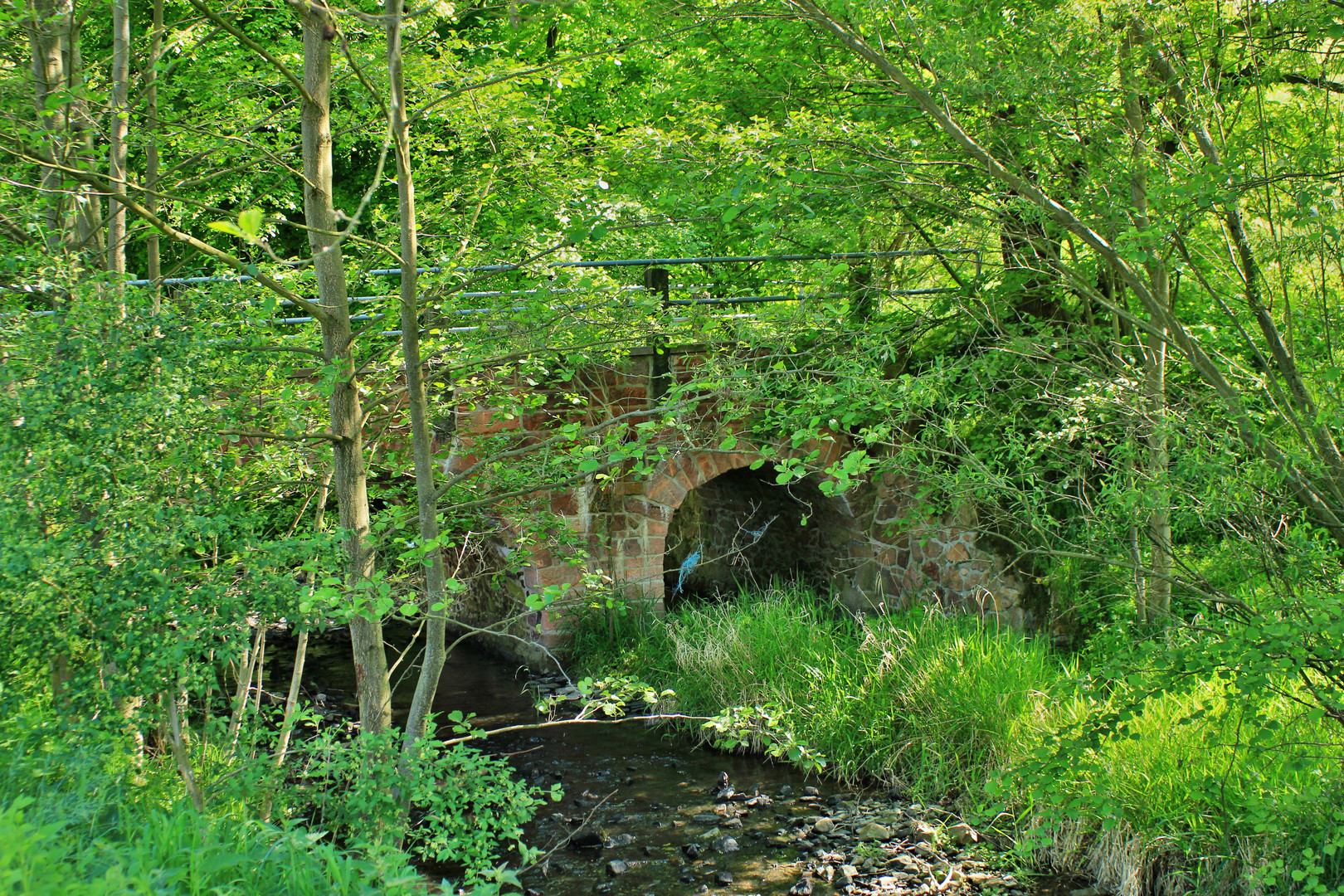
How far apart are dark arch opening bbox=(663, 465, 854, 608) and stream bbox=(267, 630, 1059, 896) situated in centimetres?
279

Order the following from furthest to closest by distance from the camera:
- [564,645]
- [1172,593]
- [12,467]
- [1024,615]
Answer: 1. [564,645]
2. [1024,615]
3. [1172,593]
4. [12,467]

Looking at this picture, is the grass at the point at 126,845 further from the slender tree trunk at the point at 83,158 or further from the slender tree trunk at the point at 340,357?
the slender tree trunk at the point at 83,158

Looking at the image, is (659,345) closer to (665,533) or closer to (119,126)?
(119,126)

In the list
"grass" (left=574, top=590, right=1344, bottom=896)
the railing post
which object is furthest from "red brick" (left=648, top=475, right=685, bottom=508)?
"grass" (left=574, top=590, right=1344, bottom=896)

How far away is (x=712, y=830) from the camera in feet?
18.4

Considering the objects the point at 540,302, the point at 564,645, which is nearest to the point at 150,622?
the point at 540,302

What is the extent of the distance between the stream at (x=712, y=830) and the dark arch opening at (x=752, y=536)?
9.15 ft

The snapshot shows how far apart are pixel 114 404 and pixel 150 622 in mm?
628

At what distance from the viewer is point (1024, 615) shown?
798cm

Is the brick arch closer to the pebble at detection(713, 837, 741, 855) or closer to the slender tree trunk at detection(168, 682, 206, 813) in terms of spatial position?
the pebble at detection(713, 837, 741, 855)


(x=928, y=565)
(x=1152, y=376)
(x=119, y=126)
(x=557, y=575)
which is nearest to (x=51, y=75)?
(x=119, y=126)

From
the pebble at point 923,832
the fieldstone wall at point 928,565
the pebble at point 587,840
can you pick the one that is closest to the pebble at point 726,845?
the pebble at point 587,840

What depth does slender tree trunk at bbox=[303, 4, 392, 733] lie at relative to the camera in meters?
3.54

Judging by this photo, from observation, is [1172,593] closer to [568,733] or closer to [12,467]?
[568,733]
